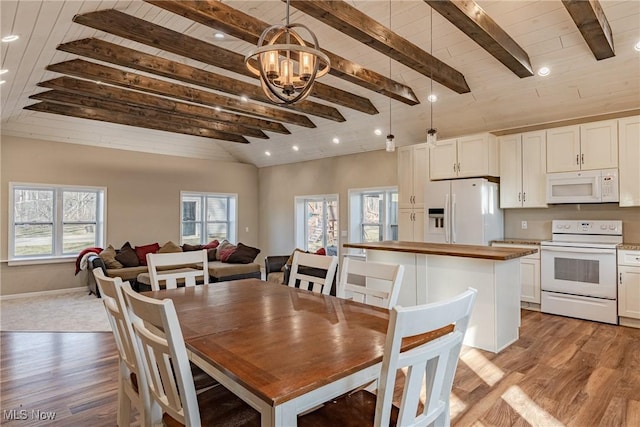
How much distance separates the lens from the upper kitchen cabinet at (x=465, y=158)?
5145 millimetres

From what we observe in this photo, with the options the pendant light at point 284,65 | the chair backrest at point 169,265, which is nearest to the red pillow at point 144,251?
the chair backrest at point 169,265

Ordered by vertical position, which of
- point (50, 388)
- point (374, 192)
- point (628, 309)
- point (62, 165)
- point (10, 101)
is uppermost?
point (10, 101)

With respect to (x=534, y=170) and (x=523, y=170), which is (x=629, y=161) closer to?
(x=534, y=170)

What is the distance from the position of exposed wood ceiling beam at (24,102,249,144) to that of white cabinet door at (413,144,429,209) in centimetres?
428

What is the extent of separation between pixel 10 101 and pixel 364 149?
5.41 m

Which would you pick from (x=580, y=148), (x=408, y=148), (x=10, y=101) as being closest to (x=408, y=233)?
(x=408, y=148)

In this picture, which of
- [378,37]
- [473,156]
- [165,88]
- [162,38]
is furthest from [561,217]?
[165,88]

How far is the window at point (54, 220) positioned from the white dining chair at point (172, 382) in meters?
6.33

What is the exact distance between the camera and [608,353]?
3389 millimetres

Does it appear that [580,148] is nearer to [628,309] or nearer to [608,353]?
[628,309]

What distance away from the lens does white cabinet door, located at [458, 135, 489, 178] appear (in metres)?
5.14

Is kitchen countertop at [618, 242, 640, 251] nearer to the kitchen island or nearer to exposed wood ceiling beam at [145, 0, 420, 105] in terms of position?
the kitchen island

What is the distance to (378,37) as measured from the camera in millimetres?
3324

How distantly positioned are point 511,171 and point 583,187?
0.89 metres
